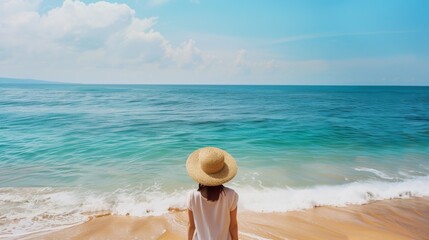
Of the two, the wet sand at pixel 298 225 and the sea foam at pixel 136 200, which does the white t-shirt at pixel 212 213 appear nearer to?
the wet sand at pixel 298 225

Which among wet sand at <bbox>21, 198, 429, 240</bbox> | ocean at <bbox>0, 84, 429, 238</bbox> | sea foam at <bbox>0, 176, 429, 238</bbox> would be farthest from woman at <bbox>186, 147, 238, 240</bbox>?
ocean at <bbox>0, 84, 429, 238</bbox>

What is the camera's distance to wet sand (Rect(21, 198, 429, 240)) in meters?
4.96

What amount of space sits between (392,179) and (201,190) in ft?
26.5

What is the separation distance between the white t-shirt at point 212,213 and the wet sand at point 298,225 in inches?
101

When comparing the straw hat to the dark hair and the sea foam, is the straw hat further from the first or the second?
the sea foam

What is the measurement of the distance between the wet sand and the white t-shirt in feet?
8.40

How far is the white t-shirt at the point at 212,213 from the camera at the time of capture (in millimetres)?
2436

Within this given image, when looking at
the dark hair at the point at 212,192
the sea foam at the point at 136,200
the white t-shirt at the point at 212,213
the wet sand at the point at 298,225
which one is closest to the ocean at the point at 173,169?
the sea foam at the point at 136,200

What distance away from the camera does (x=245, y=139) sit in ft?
45.3

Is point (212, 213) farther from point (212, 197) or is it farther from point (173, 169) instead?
point (173, 169)

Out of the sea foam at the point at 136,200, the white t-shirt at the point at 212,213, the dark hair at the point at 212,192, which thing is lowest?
the sea foam at the point at 136,200

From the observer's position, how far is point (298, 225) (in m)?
5.40

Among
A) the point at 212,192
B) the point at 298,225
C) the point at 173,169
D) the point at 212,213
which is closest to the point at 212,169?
the point at 212,192

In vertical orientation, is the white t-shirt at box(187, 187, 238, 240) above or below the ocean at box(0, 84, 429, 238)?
above
